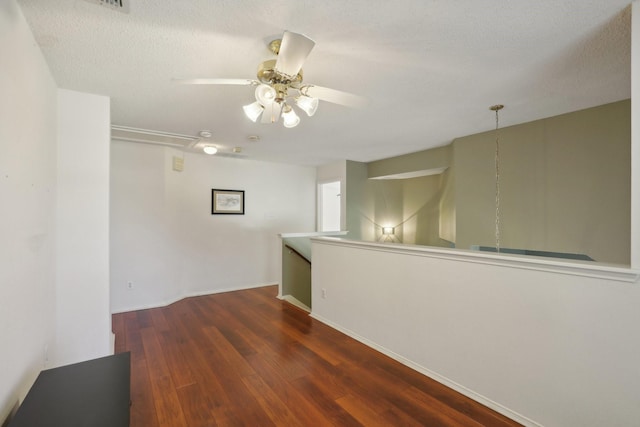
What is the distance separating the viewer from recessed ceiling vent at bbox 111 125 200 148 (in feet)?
10.8

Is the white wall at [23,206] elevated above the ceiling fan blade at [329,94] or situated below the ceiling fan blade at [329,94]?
below

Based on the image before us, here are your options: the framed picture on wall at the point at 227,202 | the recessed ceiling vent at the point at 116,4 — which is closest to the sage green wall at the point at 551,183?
the framed picture on wall at the point at 227,202

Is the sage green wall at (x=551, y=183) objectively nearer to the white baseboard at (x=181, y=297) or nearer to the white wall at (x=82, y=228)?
the white baseboard at (x=181, y=297)

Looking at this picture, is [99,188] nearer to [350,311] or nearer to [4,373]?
[4,373]

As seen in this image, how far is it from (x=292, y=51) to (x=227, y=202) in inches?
153

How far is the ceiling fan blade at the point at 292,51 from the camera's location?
1252mm

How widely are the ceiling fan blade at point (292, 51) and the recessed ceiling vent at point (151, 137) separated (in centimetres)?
262

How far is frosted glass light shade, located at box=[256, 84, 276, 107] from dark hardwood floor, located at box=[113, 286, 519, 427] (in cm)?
208

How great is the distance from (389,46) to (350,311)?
2585mm

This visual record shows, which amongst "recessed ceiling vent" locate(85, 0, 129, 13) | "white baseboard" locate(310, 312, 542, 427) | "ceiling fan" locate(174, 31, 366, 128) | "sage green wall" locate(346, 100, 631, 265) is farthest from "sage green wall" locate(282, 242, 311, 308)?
"recessed ceiling vent" locate(85, 0, 129, 13)

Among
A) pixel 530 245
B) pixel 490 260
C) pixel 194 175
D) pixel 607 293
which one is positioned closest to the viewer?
pixel 607 293

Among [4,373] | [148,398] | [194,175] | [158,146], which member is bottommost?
[148,398]

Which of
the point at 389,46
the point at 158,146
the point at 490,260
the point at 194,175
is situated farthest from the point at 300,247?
the point at 389,46

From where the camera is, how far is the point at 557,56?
178 centimetres
